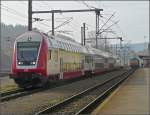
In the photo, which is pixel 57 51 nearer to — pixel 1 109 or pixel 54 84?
pixel 54 84

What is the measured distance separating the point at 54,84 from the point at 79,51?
9825 millimetres

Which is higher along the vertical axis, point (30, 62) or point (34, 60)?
point (34, 60)

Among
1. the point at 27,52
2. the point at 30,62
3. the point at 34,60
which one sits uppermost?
the point at 27,52

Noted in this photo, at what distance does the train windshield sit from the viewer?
82.8 ft

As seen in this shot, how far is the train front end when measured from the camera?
25047 millimetres

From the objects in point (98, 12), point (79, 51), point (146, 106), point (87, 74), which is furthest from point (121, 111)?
point (87, 74)

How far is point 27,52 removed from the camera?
25.5 m

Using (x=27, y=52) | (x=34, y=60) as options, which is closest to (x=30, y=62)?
(x=34, y=60)

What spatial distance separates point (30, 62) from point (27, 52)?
665 millimetres

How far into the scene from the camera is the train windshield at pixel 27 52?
25.2 metres

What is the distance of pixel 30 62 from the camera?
25.2m

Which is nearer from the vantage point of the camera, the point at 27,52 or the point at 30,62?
the point at 30,62

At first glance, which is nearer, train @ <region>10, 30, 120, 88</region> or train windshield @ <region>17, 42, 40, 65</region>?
train @ <region>10, 30, 120, 88</region>

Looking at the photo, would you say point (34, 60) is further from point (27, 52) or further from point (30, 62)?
point (27, 52)
